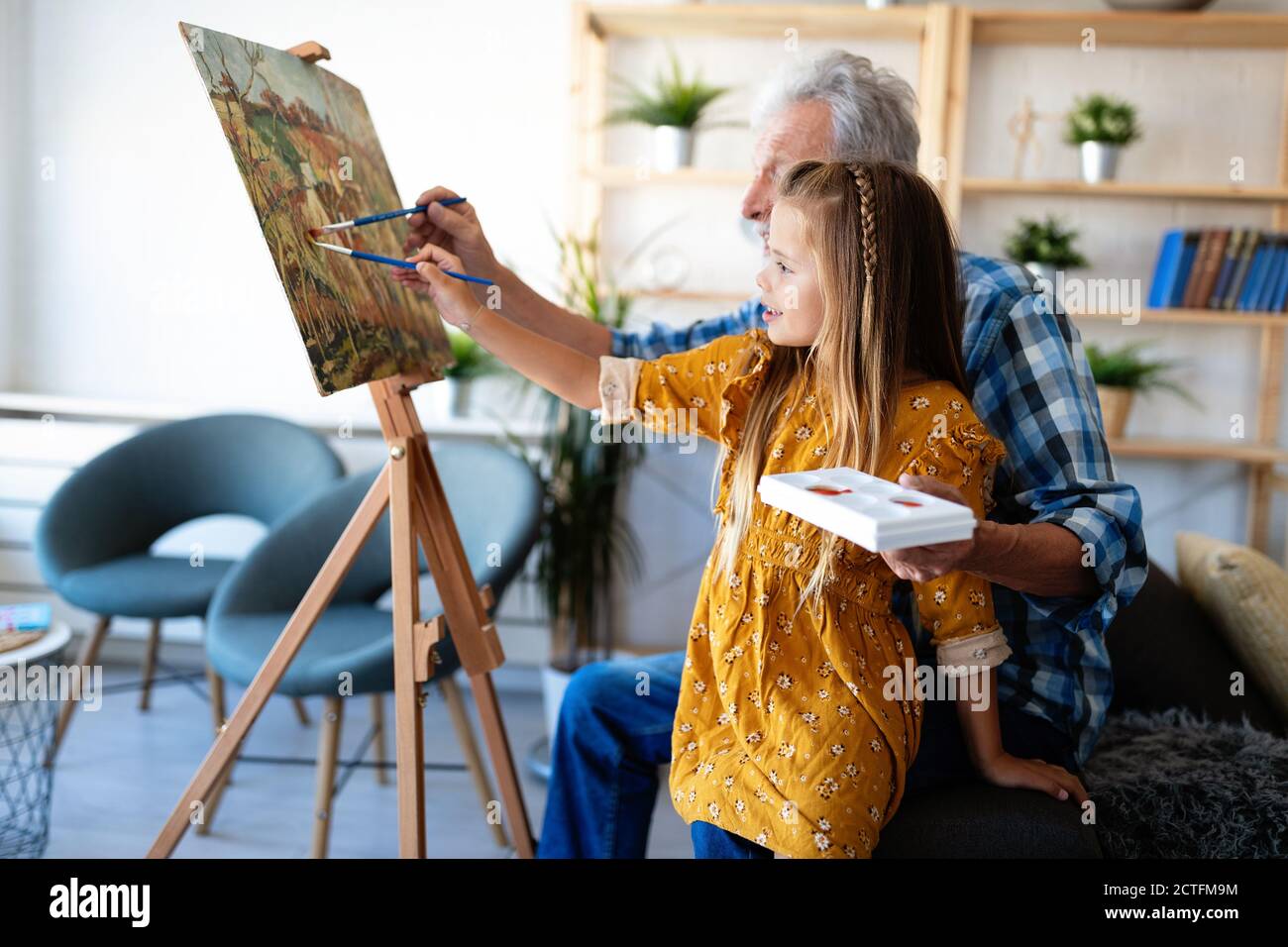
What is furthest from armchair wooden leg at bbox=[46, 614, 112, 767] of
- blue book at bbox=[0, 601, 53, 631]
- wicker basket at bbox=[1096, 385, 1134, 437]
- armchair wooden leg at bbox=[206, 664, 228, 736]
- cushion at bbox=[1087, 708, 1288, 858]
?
wicker basket at bbox=[1096, 385, 1134, 437]

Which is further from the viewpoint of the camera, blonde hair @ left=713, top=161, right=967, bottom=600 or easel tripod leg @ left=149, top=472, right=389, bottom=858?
easel tripod leg @ left=149, top=472, right=389, bottom=858

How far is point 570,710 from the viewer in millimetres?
1609

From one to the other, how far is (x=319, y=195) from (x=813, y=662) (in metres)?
0.85

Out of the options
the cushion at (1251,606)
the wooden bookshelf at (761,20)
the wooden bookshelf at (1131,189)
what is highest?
the wooden bookshelf at (761,20)

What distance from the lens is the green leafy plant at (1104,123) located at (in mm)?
2811

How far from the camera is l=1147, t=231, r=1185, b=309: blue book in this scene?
9.30 feet

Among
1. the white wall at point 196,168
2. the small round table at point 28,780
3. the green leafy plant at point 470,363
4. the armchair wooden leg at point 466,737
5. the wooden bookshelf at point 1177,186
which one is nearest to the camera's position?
the small round table at point 28,780

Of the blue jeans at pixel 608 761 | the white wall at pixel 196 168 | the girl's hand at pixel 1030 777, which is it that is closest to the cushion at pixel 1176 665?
the girl's hand at pixel 1030 777

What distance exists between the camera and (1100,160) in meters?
2.83

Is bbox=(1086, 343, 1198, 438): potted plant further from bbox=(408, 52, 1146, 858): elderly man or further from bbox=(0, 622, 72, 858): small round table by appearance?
bbox=(0, 622, 72, 858): small round table

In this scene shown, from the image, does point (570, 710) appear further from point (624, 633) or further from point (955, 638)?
point (624, 633)

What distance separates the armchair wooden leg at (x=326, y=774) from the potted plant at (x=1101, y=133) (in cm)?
229

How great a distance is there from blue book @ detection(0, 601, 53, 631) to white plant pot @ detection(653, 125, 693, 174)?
5.91 feet

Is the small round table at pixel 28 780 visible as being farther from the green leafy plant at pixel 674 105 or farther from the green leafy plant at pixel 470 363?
the green leafy plant at pixel 674 105
